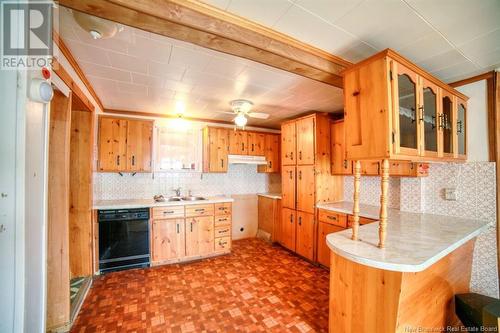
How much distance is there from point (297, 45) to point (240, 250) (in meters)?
3.35

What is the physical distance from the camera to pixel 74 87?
6.31 ft

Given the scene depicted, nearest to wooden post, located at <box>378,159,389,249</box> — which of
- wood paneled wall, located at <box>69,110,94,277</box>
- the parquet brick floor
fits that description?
the parquet brick floor

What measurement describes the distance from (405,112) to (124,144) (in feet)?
12.1

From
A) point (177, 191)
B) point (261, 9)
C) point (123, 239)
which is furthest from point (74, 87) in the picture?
point (177, 191)

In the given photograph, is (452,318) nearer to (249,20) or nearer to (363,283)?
(363,283)

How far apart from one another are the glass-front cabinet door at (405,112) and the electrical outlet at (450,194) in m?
1.31

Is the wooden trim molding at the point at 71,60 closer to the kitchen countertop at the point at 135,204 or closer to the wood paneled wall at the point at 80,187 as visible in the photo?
the wood paneled wall at the point at 80,187

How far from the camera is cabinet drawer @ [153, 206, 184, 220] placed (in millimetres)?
3038

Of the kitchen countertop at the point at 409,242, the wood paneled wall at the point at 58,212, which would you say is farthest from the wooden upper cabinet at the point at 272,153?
the wood paneled wall at the point at 58,212

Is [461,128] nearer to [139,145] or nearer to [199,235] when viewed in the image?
[199,235]

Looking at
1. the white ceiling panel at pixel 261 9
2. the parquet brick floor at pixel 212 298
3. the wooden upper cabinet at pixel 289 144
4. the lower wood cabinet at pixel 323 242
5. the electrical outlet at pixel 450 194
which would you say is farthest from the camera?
the wooden upper cabinet at pixel 289 144

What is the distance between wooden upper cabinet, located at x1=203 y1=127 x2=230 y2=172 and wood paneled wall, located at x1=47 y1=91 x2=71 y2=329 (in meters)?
2.15

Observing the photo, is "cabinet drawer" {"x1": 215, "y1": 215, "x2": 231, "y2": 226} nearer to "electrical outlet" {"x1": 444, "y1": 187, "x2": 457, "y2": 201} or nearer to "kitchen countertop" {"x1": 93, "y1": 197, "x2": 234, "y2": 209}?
"kitchen countertop" {"x1": 93, "y1": 197, "x2": 234, "y2": 209}

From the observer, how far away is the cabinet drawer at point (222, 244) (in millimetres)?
3426
